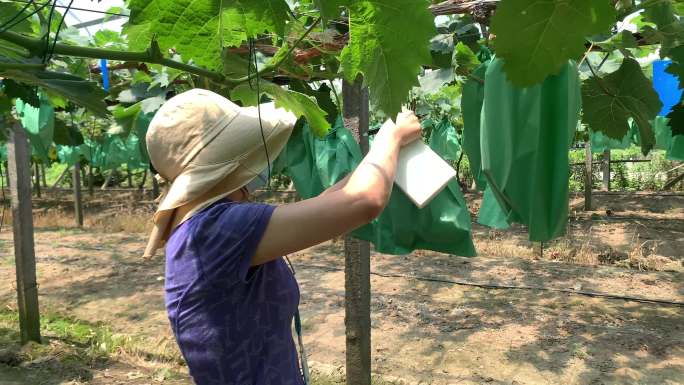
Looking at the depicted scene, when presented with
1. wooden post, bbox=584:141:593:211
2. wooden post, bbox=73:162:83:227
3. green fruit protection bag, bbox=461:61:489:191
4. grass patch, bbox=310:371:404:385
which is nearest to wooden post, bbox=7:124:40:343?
grass patch, bbox=310:371:404:385

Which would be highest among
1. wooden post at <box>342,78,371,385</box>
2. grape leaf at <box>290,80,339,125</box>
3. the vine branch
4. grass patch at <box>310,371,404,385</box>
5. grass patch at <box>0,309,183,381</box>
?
grape leaf at <box>290,80,339,125</box>

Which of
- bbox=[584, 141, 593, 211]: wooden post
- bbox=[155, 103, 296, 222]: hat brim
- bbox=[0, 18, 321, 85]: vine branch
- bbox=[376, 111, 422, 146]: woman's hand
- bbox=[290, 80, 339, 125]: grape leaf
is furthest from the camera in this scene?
bbox=[584, 141, 593, 211]: wooden post

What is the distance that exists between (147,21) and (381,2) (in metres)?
0.29

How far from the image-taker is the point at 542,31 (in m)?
0.65

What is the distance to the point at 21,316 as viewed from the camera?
12.5 feet

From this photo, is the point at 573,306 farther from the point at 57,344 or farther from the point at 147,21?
the point at 147,21

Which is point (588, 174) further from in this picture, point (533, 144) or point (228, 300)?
point (228, 300)

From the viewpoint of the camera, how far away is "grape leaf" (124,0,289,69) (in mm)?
679

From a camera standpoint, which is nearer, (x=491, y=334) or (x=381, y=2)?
(x=381, y=2)

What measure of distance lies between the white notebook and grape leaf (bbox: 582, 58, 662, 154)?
0.64 metres

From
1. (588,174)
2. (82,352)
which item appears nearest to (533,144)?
(82,352)

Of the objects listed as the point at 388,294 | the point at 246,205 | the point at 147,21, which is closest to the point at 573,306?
the point at 388,294

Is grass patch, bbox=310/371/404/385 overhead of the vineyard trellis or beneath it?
beneath

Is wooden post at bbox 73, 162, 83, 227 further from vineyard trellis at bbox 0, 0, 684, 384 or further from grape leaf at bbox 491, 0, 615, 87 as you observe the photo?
grape leaf at bbox 491, 0, 615, 87
